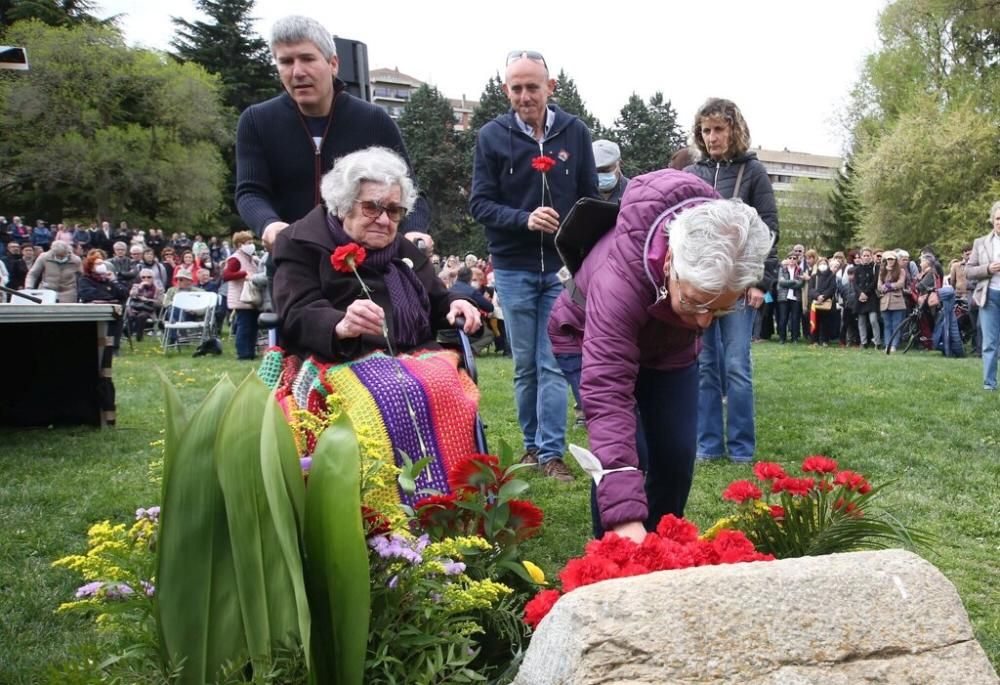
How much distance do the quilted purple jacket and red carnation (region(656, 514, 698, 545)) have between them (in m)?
0.19

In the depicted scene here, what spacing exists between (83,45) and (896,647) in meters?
42.0

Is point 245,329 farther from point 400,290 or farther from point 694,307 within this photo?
point 694,307

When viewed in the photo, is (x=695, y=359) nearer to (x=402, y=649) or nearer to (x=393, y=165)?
(x=393, y=165)

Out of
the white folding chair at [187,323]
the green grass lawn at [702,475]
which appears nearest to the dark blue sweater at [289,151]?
the green grass lawn at [702,475]

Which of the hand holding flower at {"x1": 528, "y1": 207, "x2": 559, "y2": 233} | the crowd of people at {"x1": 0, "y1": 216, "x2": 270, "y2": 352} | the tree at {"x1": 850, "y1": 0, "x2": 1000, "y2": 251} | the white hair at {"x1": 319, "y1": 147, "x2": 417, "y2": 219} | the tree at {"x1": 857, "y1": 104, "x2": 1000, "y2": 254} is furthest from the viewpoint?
the tree at {"x1": 850, "y1": 0, "x2": 1000, "y2": 251}

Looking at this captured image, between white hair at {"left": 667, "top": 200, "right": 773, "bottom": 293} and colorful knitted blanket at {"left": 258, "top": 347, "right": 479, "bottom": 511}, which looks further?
colorful knitted blanket at {"left": 258, "top": 347, "right": 479, "bottom": 511}

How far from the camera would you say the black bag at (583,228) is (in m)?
3.00

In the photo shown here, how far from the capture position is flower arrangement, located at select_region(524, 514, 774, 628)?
1.80m

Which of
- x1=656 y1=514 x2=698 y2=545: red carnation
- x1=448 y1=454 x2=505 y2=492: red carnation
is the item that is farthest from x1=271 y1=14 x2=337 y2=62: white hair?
x1=656 y1=514 x2=698 y2=545: red carnation

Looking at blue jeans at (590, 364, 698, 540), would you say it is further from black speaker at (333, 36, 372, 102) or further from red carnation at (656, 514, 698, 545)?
black speaker at (333, 36, 372, 102)

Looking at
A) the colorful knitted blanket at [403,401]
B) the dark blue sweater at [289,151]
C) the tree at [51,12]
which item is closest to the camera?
the colorful knitted blanket at [403,401]

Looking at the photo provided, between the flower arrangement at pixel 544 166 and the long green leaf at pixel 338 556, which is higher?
the flower arrangement at pixel 544 166

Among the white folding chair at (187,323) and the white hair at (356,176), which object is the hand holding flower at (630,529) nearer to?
the white hair at (356,176)

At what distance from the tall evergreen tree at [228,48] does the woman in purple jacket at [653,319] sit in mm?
48019
